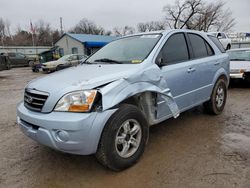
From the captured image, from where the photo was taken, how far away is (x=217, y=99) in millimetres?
4699

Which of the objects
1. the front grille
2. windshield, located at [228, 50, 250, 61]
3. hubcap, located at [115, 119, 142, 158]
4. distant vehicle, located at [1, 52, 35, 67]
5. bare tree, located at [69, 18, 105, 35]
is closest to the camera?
the front grille

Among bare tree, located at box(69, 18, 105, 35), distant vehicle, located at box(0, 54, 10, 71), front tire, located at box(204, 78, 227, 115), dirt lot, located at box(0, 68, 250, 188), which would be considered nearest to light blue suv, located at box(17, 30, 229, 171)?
dirt lot, located at box(0, 68, 250, 188)

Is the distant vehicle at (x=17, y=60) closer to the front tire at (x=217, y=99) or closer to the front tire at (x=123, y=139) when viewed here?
the front tire at (x=217, y=99)

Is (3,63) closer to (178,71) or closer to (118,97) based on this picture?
(178,71)

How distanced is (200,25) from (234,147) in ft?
132

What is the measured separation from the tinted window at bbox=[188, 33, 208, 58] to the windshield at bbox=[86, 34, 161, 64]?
2.90ft

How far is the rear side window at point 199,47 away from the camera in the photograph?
13.4ft

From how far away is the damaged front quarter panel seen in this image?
246cm

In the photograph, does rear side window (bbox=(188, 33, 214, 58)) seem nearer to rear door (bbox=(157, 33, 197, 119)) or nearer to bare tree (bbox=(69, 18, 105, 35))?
rear door (bbox=(157, 33, 197, 119))

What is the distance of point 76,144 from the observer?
7.72ft

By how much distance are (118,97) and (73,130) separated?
Result: 2.01ft

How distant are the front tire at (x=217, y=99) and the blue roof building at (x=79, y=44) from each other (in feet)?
70.0

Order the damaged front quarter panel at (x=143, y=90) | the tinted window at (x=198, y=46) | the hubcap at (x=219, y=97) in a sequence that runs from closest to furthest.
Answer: the damaged front quarter panel at (x=143, y=90) → the tinted window at (x=198, y=46) → the hubcap at (x=219, y=97)

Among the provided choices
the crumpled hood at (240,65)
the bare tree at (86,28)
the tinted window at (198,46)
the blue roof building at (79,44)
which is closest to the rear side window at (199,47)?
the tinted window at (198,46)
